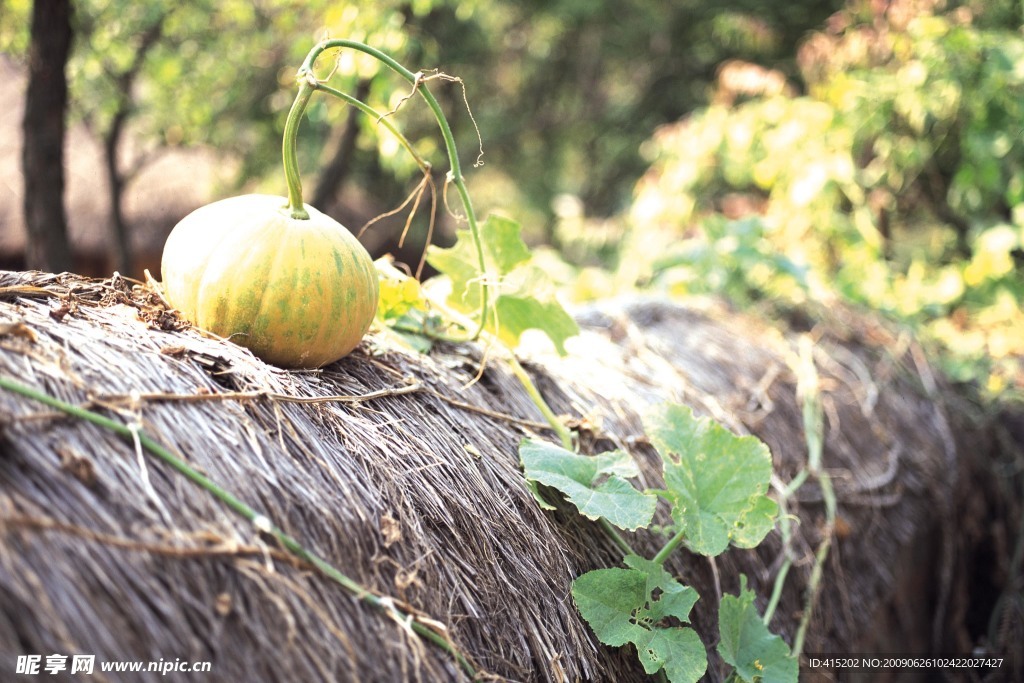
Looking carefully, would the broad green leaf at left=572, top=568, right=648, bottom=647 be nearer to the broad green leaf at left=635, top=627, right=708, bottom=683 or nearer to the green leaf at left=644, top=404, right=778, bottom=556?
the broad green leaf at left=635, top=627, right=708, bottom=683

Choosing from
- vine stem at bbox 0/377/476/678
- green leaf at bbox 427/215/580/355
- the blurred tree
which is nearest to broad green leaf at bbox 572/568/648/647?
vine stem at bbox 0/377/476/678

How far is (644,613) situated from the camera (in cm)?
141

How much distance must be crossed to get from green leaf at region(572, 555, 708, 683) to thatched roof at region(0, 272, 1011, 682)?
0.04 m

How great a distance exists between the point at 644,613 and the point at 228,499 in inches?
Answer: 29.5

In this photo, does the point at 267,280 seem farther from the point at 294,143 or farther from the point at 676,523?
the point at 676,523

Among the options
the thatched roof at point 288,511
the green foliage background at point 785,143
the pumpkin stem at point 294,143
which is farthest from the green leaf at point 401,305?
the green foliage background at point 785,143

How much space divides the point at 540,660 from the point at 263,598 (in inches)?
18.9

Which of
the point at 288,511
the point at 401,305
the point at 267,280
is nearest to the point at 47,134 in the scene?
the point at 401,305

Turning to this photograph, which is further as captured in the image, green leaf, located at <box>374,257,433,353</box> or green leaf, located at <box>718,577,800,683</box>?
green leaf, located at <box>374,257,433,353</box>

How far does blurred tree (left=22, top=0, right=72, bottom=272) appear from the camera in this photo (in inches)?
96.3

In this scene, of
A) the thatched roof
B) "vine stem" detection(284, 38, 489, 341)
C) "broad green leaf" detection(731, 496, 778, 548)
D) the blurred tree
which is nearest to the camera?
the thatched roof

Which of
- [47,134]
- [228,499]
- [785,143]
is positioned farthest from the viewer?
[785,143]

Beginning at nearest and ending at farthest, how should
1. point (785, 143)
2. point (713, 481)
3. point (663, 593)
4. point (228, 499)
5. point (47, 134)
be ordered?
1. point (228, 499)
2. point (663, 593)
3. point (713, 481)
4. point (47, 134)
5. point (785, 143)

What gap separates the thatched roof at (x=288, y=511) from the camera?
0.92 metres
